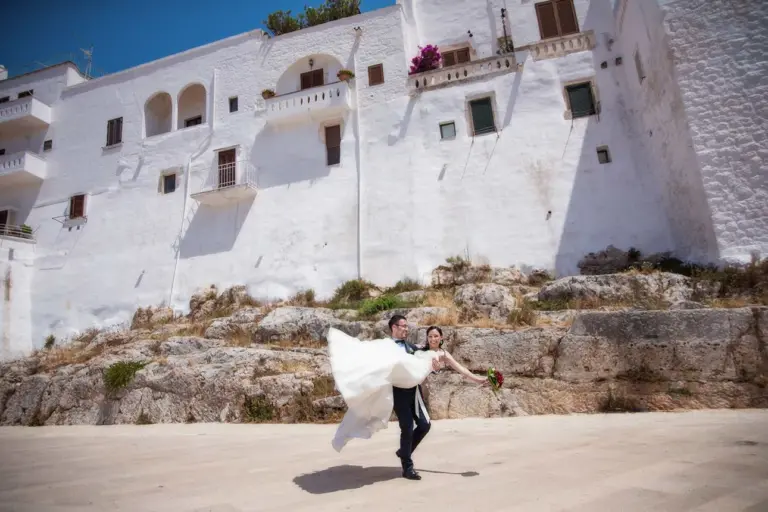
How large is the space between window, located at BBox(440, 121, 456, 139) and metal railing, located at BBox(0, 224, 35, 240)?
18701 mm

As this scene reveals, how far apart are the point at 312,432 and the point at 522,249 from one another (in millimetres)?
10940

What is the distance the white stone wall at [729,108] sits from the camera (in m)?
11.1

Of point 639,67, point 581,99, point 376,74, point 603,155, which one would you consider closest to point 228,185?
point 376,74

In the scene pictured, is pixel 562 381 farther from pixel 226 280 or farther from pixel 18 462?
pixel 226 280

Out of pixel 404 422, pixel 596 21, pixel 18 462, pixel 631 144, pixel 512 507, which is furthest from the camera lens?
pixel 596 21

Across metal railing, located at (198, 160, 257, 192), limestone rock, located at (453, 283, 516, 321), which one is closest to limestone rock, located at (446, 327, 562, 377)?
limestone rock, located at (453, 283, 516, 321)

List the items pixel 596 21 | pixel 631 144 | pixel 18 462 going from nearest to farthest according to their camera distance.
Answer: pixel 18 462 < pixel 631 144 < pixel 596 21

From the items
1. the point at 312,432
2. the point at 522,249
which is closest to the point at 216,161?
the point at 522,249

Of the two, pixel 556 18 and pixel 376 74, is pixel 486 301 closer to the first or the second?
pixel 376 74

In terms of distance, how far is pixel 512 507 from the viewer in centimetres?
292

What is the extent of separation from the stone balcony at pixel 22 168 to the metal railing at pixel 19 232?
7.58ft

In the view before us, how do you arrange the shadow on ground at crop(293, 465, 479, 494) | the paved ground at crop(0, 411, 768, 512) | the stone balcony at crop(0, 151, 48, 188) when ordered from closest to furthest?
the paved ground at crop(0, 411, 768, 512)
the shadow on ground at crop(293, 465, 479, 494)
the stone balcony at crop(0, 151, 48, 188)

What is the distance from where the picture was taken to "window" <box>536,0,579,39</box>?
17.7 meters

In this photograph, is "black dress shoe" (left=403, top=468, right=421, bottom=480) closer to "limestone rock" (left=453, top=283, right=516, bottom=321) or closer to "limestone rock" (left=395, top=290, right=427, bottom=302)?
"limestone rock" (left=453, top=283, right=516, bottom=321)
